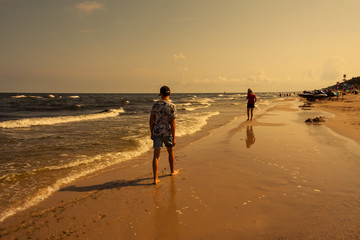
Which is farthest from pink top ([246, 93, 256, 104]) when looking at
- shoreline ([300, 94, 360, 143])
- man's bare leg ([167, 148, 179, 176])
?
man's bare leg ([167, 148, 179, 176])

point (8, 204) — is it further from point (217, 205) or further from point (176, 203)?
point (217, 205)

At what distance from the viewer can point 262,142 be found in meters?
8.13

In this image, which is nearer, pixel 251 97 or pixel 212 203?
pixel 212 203

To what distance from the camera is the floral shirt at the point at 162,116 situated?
4668mm

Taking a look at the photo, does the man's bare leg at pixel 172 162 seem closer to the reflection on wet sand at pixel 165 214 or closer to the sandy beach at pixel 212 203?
the sandy beach at pixel 212 203

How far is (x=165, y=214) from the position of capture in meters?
3.36

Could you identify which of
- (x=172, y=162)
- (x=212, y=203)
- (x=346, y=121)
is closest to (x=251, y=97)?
(x=346, y=121)

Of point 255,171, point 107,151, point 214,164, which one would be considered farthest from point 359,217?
point 107,151

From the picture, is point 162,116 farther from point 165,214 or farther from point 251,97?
point 251,97

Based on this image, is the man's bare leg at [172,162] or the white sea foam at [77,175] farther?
the man's bare leg at [172,162]

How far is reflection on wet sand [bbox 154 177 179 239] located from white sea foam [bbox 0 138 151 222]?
6.99 feet

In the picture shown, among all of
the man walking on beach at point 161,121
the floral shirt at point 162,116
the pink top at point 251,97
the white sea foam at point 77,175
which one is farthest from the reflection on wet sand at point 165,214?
the pink top at point 251,97

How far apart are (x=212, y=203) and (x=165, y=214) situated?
0.82m

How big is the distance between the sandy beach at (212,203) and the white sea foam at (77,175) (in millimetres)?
175
